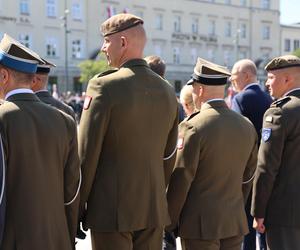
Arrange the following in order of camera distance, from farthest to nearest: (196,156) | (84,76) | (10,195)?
(84,76)
(196,156)
(10,195)

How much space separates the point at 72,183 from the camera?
3.07 metres

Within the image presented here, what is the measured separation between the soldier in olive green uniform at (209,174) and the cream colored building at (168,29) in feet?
132

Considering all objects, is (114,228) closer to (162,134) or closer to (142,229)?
(142,229)

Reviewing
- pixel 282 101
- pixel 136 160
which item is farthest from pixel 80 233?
pixel 282 101

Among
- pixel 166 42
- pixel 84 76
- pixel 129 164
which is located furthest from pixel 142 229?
pixel 166 42

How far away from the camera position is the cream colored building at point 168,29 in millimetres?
43500

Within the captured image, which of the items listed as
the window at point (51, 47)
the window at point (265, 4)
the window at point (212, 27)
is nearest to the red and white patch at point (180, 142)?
the window at point (51, 47)

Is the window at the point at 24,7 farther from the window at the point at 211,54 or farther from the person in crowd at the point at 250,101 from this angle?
the person in crowd at the point at 250,101

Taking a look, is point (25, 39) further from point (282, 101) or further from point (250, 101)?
point (282, 101)

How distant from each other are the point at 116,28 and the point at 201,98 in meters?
0.97

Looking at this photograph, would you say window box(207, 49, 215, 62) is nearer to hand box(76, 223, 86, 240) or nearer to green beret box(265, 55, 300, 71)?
green beret box(265, 55, 300, 71)

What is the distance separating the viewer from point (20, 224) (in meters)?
2.78

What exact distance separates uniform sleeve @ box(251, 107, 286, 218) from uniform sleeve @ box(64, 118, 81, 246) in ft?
5.22

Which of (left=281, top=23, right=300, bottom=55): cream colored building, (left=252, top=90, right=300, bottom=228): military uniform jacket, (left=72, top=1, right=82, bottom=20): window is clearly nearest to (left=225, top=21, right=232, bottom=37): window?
(left=281, top=23, right=300, bottom=55): cream colored building
